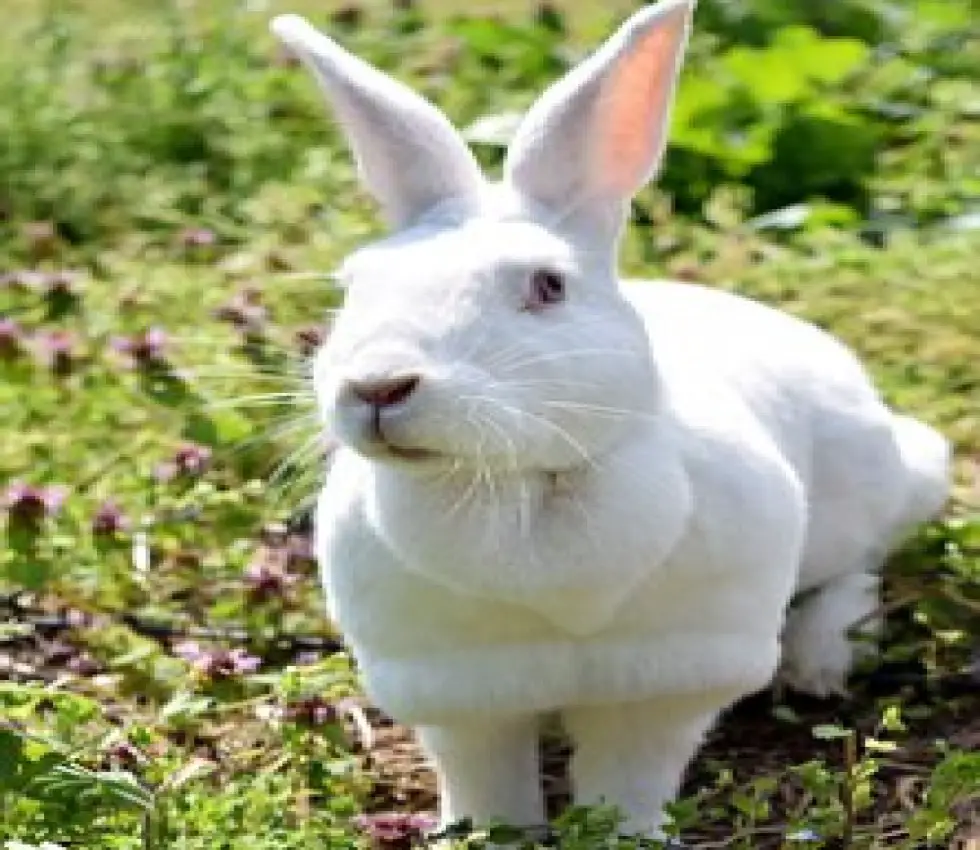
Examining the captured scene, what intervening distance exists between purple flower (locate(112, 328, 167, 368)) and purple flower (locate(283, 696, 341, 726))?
4.47 ft

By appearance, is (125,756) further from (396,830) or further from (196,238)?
(196,238)

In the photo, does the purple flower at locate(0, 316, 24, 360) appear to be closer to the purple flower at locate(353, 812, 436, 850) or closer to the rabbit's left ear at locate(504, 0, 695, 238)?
the purple flower at locate(353, 812, 436, 850)

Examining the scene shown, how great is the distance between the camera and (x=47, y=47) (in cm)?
754

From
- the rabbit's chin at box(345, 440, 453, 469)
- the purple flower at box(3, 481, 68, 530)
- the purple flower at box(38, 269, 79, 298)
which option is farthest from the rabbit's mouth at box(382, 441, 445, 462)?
the purple flower at box(38, 269, 79, 298)

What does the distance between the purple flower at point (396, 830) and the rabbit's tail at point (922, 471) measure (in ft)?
3.57

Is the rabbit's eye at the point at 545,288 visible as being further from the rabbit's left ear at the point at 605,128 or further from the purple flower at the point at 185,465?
the purple flower at the point at 185,465

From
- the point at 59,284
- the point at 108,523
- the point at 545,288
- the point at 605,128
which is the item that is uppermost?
the point at 59,284

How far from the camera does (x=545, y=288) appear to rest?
320 cm

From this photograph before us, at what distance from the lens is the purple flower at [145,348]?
5.06 meters

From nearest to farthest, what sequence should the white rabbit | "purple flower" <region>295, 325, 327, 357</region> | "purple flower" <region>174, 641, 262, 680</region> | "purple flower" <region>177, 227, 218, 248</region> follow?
1. the white rabbit
2. "purple flower" <region>174, 641, 262, 680</region>
3. "purple flower" <region>295, 325, 327, 357</region>
4. "purple flower" <region>177, 227, 218, 248</region>

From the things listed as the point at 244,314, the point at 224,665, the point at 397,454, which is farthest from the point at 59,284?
the point at 397,454

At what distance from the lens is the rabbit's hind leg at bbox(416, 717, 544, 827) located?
3486mm

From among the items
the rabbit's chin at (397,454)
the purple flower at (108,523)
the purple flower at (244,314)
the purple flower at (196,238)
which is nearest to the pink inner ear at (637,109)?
the rabbit's chin at (397,454)

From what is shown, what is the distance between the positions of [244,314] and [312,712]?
175cm
